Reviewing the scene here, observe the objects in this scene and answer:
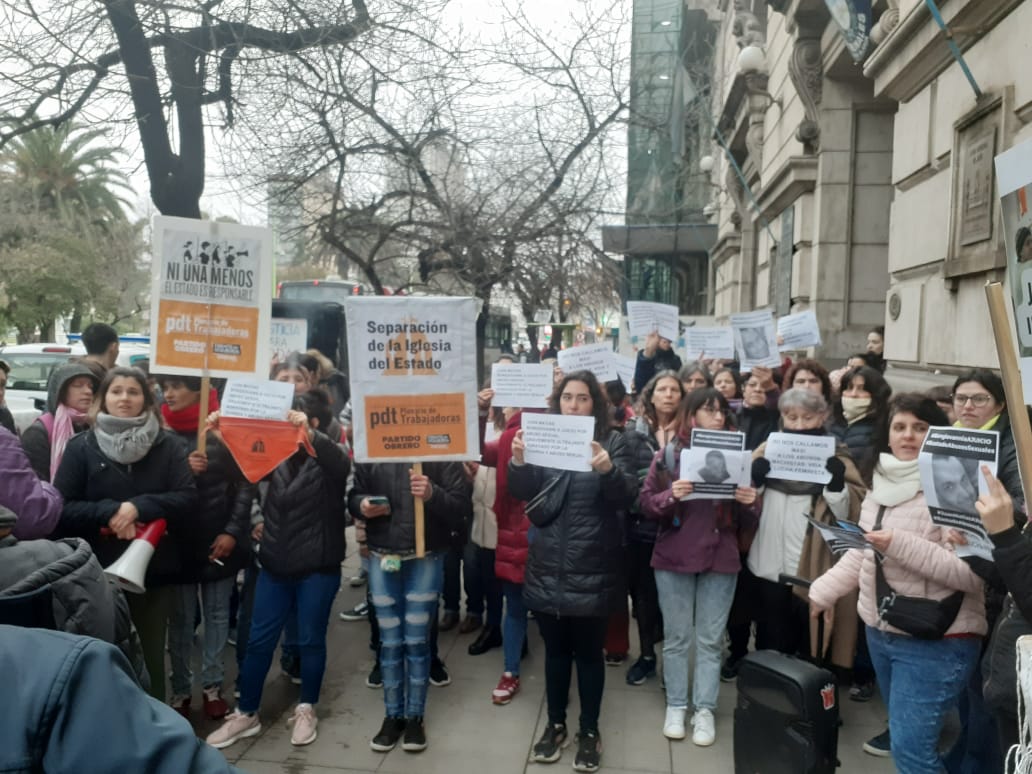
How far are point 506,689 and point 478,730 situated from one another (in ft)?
1.38

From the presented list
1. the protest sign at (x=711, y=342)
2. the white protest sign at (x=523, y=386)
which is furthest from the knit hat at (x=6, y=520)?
the protest sign at (x=711, y=342)

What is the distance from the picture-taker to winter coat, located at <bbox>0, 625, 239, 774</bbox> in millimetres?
1146

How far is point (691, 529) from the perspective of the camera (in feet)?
14.5

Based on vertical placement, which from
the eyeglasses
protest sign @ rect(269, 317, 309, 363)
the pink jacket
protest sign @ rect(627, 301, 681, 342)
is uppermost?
protest sign @ rect(627, 301, 681, 342)

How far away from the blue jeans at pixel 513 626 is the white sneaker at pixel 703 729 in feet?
3.55

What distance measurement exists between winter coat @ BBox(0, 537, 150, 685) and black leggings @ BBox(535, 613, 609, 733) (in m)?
2.77

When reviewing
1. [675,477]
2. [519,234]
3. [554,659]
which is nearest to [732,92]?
[519,234]

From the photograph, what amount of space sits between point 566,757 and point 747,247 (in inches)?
500

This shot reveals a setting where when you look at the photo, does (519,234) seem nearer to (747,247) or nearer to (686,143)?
(747,247)

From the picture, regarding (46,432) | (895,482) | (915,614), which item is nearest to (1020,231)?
(895,482)

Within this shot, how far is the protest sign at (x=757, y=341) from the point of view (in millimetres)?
6902

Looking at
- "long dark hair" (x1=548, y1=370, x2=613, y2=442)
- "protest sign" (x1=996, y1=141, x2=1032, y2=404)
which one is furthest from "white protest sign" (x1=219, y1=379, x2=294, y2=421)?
"protest sign" (x1=996, y1=141, x2=1032, y2=404)

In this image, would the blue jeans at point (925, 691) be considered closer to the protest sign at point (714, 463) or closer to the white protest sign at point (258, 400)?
the protest sign at point (714, 463)

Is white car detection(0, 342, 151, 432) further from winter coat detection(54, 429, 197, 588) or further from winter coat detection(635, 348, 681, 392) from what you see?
winter coat detection(54, 429, 197, 588)
